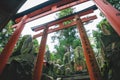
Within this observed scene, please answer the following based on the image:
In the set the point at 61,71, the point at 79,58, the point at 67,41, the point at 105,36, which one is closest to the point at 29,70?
the point at 105,36

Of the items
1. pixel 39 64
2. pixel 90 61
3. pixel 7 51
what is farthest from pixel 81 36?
pixel 7 51

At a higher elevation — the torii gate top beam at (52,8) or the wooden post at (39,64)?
the torii gate top beam at (52,8)

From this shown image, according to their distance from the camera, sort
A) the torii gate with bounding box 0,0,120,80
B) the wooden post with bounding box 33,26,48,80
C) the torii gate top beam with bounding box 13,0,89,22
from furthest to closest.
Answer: the torii gate top beam with bounding box 13,0,89,22, the wooden post with bounding box 33,26,48,80, the torii gate with bounding box 0,0,120,80

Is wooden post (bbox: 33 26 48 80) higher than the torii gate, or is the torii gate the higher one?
the torii gate

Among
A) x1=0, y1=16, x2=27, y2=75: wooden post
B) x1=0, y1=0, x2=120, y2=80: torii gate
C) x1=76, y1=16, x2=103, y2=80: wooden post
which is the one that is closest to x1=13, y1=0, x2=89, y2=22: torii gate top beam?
x1=0, y1=0, x2=120, y2=80: torii gate

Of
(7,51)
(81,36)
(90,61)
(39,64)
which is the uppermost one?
(7,51)

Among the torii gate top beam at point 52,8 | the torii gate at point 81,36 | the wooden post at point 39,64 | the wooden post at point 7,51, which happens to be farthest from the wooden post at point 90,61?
the wooden post at point 7,51

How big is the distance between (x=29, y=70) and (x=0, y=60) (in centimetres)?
351

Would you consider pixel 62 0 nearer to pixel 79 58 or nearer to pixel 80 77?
pixel 80 77

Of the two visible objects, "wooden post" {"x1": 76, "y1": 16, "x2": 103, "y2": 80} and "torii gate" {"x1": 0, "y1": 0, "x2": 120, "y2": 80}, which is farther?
"wooden post" {"x1": 76, "y1": 16, "x2": 103, "y2": 80}

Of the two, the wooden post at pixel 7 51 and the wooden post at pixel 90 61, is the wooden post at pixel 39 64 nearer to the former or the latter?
the wooden post at pixel 7 51

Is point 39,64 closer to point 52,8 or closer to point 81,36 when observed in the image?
point 81,36

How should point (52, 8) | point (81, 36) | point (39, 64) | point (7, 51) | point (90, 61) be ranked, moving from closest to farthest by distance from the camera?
point (90, 61), point (7, 51), point (81, 36), point (39, 64), point (52, 8)

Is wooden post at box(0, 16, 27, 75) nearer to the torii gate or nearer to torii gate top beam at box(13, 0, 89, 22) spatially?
the torii gate
